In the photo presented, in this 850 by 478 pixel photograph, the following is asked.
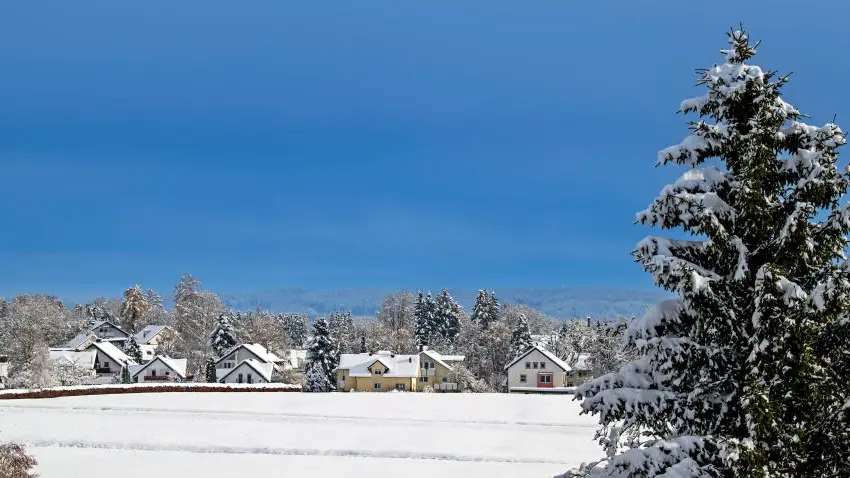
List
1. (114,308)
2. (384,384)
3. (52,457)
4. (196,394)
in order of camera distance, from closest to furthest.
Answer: (52,457) → (196,394) → (384,384) → (114,308)

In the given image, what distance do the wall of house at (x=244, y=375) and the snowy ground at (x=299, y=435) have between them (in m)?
18.7

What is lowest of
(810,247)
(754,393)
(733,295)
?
(754,393)

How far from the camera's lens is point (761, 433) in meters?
8.80

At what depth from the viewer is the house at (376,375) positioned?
233ft

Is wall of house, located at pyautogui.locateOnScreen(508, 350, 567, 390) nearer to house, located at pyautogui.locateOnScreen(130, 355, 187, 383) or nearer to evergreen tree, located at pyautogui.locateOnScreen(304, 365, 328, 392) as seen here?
evergreen tree, located at pyautogui.locateOnScreen(304, 365, 328, 392)

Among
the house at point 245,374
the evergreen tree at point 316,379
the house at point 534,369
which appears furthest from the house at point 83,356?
the house at point 534,369

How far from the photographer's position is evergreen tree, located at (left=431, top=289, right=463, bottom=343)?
106188 millimetres

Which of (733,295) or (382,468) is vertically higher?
(733,295)

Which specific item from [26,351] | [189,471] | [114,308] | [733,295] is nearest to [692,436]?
[733,295]

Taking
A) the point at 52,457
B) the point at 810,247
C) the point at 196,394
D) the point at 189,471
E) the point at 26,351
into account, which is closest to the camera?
the point at 810,247

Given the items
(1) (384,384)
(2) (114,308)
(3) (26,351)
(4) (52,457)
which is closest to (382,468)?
(4) (52,457)

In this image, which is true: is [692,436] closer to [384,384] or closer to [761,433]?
[761,433]

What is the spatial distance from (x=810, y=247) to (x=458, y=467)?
21.0m

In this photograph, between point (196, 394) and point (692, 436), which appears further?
point (196, 394)
